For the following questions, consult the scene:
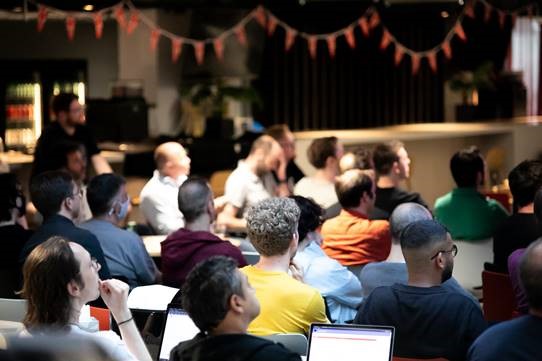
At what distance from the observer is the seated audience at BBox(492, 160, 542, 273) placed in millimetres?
5918

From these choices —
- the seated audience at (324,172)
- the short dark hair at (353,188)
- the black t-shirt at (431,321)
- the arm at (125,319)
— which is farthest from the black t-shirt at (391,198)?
the arm at (125,319)

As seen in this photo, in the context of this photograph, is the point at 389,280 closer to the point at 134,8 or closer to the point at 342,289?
the point at 342,289

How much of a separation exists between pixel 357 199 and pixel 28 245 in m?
1.91

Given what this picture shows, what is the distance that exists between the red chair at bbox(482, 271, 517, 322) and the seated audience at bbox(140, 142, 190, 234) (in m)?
2.56

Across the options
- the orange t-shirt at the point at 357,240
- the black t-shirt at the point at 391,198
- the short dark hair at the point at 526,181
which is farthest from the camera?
the black t-shirt at the point at 391,198

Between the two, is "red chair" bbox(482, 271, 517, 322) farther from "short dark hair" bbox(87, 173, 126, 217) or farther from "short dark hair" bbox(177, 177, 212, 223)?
"short dark hair" bbox(87, 173, 126, 217)

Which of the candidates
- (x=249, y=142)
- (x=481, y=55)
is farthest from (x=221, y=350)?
(x=481, y=55)

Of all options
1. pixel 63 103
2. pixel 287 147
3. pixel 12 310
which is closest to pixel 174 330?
pixel 12 310

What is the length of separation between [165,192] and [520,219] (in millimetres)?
2562

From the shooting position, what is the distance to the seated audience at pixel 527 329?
3.24 m

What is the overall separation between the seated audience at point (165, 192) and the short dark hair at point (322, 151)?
103cm

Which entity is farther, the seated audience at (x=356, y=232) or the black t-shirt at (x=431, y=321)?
the seated audience at (x=356, y=232)

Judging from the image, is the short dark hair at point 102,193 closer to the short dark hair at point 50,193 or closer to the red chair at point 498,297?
the short dark hair at point 50,193

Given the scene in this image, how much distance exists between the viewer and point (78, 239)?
17.4 feet
